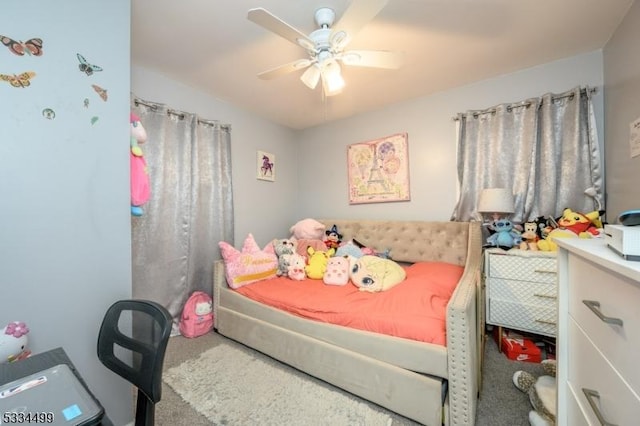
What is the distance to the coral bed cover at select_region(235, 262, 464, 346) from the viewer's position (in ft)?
4.48

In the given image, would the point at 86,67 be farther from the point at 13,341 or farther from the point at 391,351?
the point at 391,351

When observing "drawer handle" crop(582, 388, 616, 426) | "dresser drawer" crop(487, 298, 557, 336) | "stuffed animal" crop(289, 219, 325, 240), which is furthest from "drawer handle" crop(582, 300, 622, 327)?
"stuffed animal" crop(289, 219, 325, 240)

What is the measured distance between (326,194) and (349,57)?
2.05 metres

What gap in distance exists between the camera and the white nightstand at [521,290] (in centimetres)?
A: 178

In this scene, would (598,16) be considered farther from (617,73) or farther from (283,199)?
(283,199)

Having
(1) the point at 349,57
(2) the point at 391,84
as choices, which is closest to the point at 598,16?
(2) the point at 391,84

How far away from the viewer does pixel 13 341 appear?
2.88ft

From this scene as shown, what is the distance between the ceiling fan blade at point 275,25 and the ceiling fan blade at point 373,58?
249 mm

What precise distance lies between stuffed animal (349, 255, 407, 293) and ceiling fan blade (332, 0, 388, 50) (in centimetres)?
159

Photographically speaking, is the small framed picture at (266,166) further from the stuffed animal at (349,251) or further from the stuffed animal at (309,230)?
the stuffed animal at (349,251)

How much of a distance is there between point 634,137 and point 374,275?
1.82 metres

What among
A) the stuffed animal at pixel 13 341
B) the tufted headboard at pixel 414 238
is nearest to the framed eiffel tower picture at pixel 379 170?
the tufted headboard at pixel 414 238

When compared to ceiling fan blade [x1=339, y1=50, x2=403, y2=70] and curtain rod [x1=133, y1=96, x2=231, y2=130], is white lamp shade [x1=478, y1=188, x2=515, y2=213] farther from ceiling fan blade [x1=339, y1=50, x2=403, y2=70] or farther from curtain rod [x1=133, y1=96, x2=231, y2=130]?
curtain rod [x1=133, y1=96, x2=231, y2=130]

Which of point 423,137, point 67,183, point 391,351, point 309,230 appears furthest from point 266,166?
point 391,351
